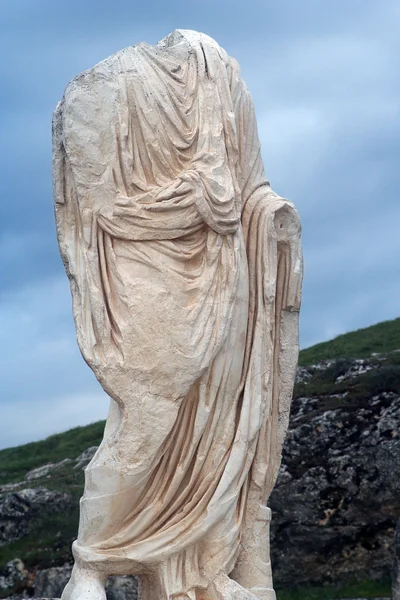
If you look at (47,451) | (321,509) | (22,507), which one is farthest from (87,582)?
(47,451)

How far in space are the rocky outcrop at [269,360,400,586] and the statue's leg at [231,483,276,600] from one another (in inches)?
242

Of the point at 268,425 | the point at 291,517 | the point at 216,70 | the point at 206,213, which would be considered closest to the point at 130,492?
the point at 268,425

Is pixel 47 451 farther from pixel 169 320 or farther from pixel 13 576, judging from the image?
pixel 169 320

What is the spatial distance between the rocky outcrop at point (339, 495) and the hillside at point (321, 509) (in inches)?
0.5

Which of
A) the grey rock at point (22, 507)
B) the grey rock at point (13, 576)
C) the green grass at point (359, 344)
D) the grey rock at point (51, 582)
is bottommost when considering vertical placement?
the grey rock at point (51, 582)

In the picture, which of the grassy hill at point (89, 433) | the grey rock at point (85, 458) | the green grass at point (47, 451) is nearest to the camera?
the grey rock at point (85, 458)

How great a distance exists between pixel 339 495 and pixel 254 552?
7.19 m

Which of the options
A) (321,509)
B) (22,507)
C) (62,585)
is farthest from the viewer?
(22,507)

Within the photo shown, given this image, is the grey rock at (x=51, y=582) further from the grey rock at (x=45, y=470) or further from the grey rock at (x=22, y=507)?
the grey rock at (x=45, y=470)

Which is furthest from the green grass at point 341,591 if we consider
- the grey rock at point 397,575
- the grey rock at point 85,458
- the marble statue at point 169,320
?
the grey rock at point 85,458

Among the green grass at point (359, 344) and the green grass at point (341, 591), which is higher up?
the green grass at point (359, 344)

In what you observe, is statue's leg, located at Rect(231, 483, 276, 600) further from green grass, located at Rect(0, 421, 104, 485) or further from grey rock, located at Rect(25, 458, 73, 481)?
green grass, located at Rect(0, 421, 104, 485)

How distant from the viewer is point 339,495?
16328mm

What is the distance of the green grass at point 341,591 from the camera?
1473 centimetres
